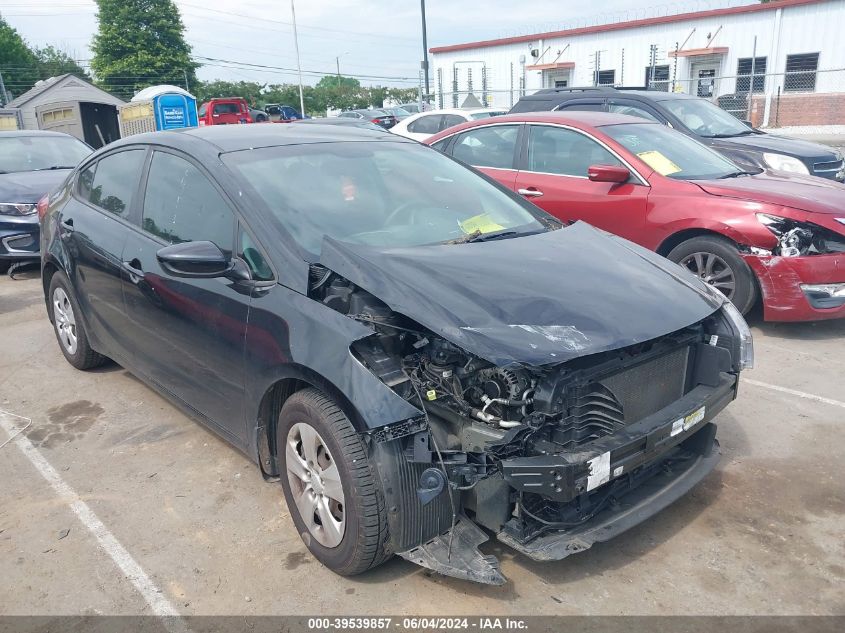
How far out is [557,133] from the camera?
6492 millimetres

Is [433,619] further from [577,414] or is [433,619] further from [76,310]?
[76,310]

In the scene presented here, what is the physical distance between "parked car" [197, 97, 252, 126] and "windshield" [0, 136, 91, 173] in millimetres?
16012

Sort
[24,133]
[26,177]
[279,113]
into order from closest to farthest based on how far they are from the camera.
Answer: [26,177] → [24,133] → [279,113]

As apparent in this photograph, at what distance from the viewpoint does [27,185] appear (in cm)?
845

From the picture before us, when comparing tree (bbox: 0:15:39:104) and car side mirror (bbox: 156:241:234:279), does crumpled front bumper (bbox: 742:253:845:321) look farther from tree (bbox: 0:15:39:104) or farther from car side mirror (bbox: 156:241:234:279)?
tree (bbox: 0:15:39:104)

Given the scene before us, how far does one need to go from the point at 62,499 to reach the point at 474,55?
125 ft

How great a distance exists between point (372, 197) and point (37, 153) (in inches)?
301

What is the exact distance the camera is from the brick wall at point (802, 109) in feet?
87.0

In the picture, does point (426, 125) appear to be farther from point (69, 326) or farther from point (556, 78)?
point (556, 78)

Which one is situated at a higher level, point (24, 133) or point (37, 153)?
point (24, 133)

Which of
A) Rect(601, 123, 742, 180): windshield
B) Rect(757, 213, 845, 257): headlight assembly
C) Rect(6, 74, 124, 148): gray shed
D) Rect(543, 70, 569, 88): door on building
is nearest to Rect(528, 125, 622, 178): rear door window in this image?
Rect(601, 123, 742, 180): windshield

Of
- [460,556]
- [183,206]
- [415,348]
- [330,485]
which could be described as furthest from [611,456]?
[183,206]

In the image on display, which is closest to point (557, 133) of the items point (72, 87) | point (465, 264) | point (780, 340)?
point (780, 340)

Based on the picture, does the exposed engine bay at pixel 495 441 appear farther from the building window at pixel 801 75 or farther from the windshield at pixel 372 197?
the building window at pixel 801 75
